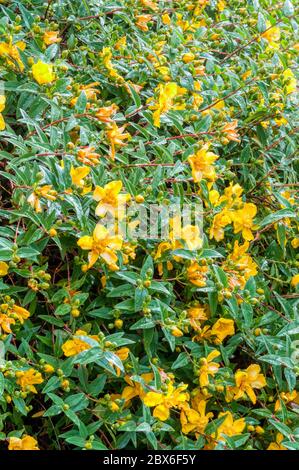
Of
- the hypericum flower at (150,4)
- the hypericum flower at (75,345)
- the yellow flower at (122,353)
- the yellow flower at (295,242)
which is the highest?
the hypericum flower at (150,4)

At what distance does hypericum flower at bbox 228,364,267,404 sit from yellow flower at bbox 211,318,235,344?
89mm

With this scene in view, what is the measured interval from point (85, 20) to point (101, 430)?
46.1 inches

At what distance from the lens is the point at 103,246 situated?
1329mm

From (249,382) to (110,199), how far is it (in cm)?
53

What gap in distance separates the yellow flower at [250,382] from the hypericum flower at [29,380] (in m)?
0.46

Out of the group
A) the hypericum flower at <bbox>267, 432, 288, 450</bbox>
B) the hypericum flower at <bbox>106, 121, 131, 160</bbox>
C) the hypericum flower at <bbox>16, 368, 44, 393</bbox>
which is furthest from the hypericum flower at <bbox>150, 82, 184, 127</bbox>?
the hypericum flower at <bbox>267, 432, 288, 450</bbox>

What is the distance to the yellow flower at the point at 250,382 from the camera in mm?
1477

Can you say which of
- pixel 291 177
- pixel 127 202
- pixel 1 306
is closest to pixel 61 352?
pixel 1 306

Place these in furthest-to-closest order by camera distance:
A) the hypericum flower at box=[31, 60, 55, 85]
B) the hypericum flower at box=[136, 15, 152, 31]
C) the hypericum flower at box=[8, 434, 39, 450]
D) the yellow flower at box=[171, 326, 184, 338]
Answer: the hypericum flower at box=[136, 15, 152, 31]
the hypericum flower at box=[31, 60, 55, 85]
the yellow flower at box=[171, 326, 184, 338]
the hypericum flower at box=[8, 434, 39, 450]

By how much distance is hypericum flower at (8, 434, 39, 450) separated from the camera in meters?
1.25

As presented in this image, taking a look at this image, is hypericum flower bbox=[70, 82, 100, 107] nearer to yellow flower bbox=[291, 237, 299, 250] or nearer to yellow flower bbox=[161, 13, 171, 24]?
yellow flower bbox=[161, 13, 171, 24]

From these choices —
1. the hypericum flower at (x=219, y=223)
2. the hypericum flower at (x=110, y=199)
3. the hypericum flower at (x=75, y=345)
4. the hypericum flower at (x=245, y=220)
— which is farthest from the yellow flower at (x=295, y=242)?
the hypericum flower at (x=75, y=345)

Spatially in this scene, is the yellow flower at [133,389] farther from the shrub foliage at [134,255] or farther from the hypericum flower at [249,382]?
the hypericum flower at [249,382]
